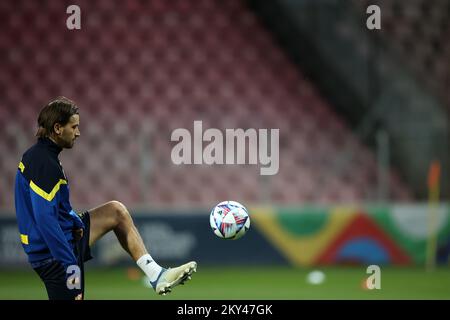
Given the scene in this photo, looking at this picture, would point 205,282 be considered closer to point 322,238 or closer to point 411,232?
point 322,238

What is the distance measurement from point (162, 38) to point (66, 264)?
8.87 meters

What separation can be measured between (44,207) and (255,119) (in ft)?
27.6

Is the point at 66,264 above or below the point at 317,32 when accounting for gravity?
below

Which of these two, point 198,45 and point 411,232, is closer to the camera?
point 411,232

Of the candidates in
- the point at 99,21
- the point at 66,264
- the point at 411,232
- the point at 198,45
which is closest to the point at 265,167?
the point at 411,232

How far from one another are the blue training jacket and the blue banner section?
5.25 meters

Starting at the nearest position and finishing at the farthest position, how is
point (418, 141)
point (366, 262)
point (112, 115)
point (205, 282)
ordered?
point (205, 282)
point (366, 262)
point (418, 141)
point (112, 115)

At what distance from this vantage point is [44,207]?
5871mm

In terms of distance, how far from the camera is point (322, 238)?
11672 millimetres

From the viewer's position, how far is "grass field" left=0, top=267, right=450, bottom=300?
8.61m

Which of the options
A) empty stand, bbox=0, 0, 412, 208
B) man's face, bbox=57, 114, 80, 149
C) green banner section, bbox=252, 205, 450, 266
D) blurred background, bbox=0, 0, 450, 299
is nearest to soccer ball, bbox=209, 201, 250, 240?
man's face, bbox=57, 114, 80, 149

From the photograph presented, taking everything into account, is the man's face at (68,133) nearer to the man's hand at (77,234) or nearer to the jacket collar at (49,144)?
the jacket collar at (49,144)

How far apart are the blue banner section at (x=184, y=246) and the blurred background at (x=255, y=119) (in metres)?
0.02

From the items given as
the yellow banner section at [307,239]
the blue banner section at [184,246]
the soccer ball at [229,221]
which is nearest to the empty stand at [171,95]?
the blue banner section at [184,246]
